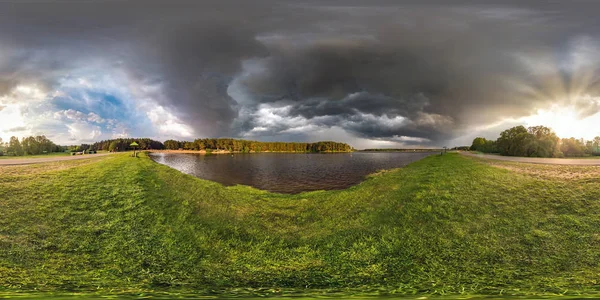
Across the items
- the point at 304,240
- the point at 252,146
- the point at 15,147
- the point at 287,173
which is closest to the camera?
the point at 304,240

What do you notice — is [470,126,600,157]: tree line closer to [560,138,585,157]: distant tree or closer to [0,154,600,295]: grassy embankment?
[560,138,585,157]: distant tree

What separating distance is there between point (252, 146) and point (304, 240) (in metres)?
123

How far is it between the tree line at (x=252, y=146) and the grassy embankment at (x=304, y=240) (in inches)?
3940

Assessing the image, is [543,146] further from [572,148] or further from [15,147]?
[15,147]

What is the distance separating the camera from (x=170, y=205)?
9.07 m

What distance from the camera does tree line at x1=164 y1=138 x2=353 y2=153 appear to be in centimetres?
10450

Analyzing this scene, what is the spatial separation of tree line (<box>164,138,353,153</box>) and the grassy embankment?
328 feet

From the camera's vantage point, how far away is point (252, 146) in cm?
12681

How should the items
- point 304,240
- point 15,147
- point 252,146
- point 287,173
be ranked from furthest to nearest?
point 252,146 < point 287,173 < point 15,147 < point 304,240

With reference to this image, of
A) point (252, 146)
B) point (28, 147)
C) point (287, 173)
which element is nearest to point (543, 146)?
point (287, 173)

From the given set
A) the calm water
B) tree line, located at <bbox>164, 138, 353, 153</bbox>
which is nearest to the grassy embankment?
the calm water

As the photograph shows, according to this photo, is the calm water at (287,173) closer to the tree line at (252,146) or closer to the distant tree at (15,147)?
the distant tree at (15,147)

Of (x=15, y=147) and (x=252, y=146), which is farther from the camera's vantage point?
(x=252, y=146)

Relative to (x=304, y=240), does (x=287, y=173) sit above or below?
below
